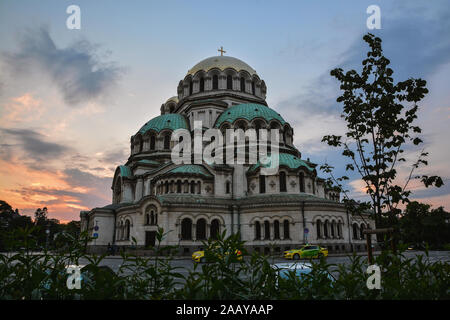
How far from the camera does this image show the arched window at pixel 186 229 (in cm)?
3191

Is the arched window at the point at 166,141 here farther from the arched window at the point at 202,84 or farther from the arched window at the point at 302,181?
the arched window at the point at 302,181

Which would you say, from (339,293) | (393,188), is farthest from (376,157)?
(339,293)

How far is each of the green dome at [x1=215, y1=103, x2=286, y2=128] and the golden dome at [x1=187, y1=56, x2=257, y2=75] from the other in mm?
9096

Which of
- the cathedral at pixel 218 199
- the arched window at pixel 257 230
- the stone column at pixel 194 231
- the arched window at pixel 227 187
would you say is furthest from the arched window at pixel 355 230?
the stone column at pixel 194 231

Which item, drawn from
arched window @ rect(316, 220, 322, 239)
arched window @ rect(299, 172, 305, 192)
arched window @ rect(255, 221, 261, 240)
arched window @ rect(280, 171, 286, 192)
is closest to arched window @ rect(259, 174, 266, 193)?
arched window @ rect(280, 171, 286, 192)

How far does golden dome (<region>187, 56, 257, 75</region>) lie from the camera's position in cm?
4822

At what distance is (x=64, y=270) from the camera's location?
4.18m

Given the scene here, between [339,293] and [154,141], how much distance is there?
140ft

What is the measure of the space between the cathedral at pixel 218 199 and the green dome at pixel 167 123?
140 millimetres

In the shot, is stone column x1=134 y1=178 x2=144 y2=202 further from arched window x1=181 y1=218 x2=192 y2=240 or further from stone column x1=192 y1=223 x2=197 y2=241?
stone column x1=192 y1=223 x2=197 y2=241

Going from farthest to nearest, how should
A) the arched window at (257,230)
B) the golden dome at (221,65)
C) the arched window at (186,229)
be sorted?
the golden dome at (221,65) < the arched window at (257,230) < the arched window at (186,229)

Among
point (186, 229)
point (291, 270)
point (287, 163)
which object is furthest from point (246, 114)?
point (291, 270)

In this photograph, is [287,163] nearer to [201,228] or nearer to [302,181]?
[302,181]
